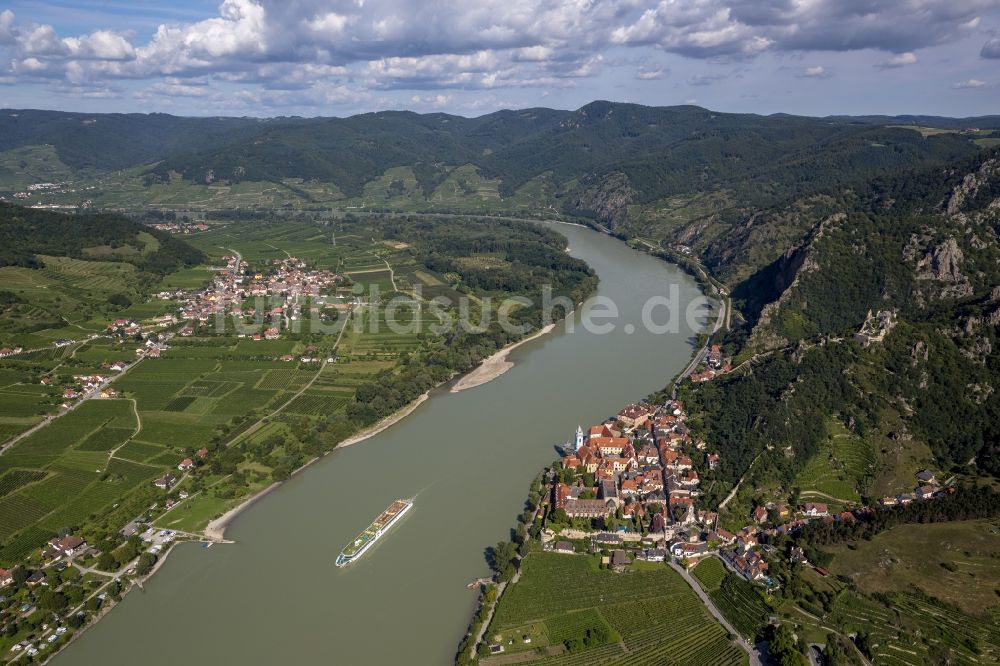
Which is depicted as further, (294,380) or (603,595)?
(294,380)

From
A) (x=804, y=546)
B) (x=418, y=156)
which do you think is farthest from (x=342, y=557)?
(x=418, y=156)

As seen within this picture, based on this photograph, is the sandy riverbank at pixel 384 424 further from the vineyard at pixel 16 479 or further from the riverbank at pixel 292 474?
the vineyard at pixel 16 479

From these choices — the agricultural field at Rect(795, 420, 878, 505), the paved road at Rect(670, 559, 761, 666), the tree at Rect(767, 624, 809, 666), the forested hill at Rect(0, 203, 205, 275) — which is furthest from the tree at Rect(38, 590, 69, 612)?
the forested hill at Rect(0, 203, 205, 275)

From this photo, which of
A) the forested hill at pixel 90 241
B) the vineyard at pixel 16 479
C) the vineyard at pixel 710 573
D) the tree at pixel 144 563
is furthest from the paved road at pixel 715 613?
the forested hill at pixel 90 241

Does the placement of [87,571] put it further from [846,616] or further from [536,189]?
[536,189]

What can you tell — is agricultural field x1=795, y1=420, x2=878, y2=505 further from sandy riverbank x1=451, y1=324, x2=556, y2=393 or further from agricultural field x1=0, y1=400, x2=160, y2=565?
agricultural field x1=0, y1=400, x2=160, y2=565
